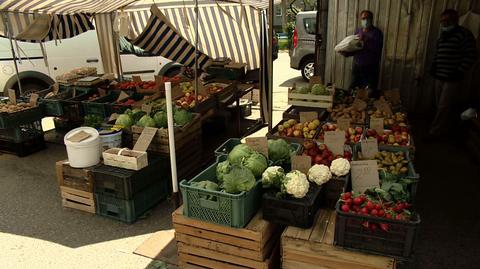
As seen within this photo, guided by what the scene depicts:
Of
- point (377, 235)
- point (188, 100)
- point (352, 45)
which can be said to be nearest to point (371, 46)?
point (352, 45)

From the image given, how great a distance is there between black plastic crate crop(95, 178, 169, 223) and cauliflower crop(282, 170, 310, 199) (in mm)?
1993

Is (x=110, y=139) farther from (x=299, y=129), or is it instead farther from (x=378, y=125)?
(x=378, y=125)

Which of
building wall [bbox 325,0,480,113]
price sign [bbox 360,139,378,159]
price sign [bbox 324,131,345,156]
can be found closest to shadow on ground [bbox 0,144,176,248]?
price sign [bbox 324,131,345,156]

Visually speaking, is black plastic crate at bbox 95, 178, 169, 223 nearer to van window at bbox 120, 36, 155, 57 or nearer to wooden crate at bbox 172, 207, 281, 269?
wooden crate at bbox 172, 207, 281, 269

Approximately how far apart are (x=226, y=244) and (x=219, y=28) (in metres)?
7.44

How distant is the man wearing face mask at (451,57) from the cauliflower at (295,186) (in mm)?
4591

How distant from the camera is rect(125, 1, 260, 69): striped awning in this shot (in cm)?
880

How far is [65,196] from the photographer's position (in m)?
4.53

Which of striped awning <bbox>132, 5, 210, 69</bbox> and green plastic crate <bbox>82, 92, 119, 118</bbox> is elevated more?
striped awning <bbox>132, 5, 210, 69</bbox>

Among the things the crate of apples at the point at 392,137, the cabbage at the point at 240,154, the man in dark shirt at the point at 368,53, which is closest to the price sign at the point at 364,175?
the cabbage at the point at 240,154

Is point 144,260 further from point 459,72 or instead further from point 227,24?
point 227,24

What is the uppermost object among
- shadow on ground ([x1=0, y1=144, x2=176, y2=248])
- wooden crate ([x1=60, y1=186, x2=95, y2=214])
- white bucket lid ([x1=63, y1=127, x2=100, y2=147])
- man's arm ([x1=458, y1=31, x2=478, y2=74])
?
man's arm ([x1=458, y1=31, x2=478, y2=74])

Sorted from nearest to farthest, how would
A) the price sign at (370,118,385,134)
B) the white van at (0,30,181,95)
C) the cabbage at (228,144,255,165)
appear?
1. the cabbage at (228,144,255,165)
2. the price sign at (370,118,385,134)
3. the white van at (0,30,181,95)

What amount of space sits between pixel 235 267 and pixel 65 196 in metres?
2.58
